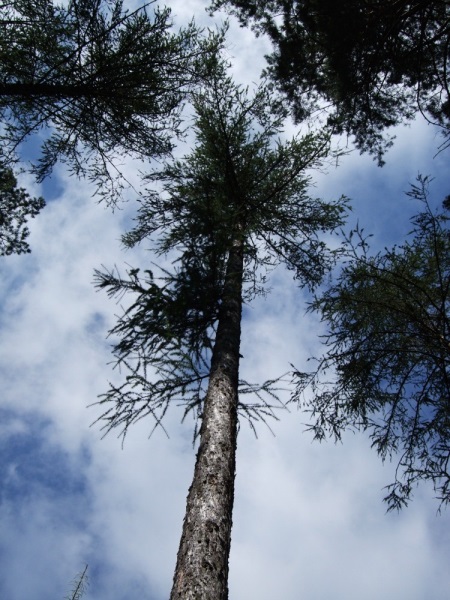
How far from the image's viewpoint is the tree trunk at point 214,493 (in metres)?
2.72

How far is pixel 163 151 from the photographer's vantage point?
7.46m

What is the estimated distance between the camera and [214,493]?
3311 millimetres

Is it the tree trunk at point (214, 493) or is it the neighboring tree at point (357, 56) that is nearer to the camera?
the tree trunk at point (214, 493)

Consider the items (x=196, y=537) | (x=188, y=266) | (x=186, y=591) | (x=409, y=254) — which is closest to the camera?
(x=186, y=591)

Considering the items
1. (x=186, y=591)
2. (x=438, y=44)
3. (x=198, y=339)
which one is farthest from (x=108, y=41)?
(x=186, y=591)

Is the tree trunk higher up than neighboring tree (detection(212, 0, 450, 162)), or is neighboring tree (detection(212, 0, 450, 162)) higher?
neighboring tree (detection(212, 0, 450, 162))

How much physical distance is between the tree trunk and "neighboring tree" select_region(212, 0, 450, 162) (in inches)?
172

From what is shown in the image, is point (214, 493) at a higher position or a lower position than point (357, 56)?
lower

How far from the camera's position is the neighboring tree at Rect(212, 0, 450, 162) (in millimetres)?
5422

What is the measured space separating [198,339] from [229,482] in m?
2.16

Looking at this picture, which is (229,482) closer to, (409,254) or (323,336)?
(323,336)

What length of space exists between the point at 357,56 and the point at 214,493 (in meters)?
6.49

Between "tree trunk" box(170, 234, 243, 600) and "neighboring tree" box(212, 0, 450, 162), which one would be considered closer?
"tree trunk" box(170, 234, 243, 600)

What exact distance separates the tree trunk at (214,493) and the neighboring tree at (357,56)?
436 centimetres
